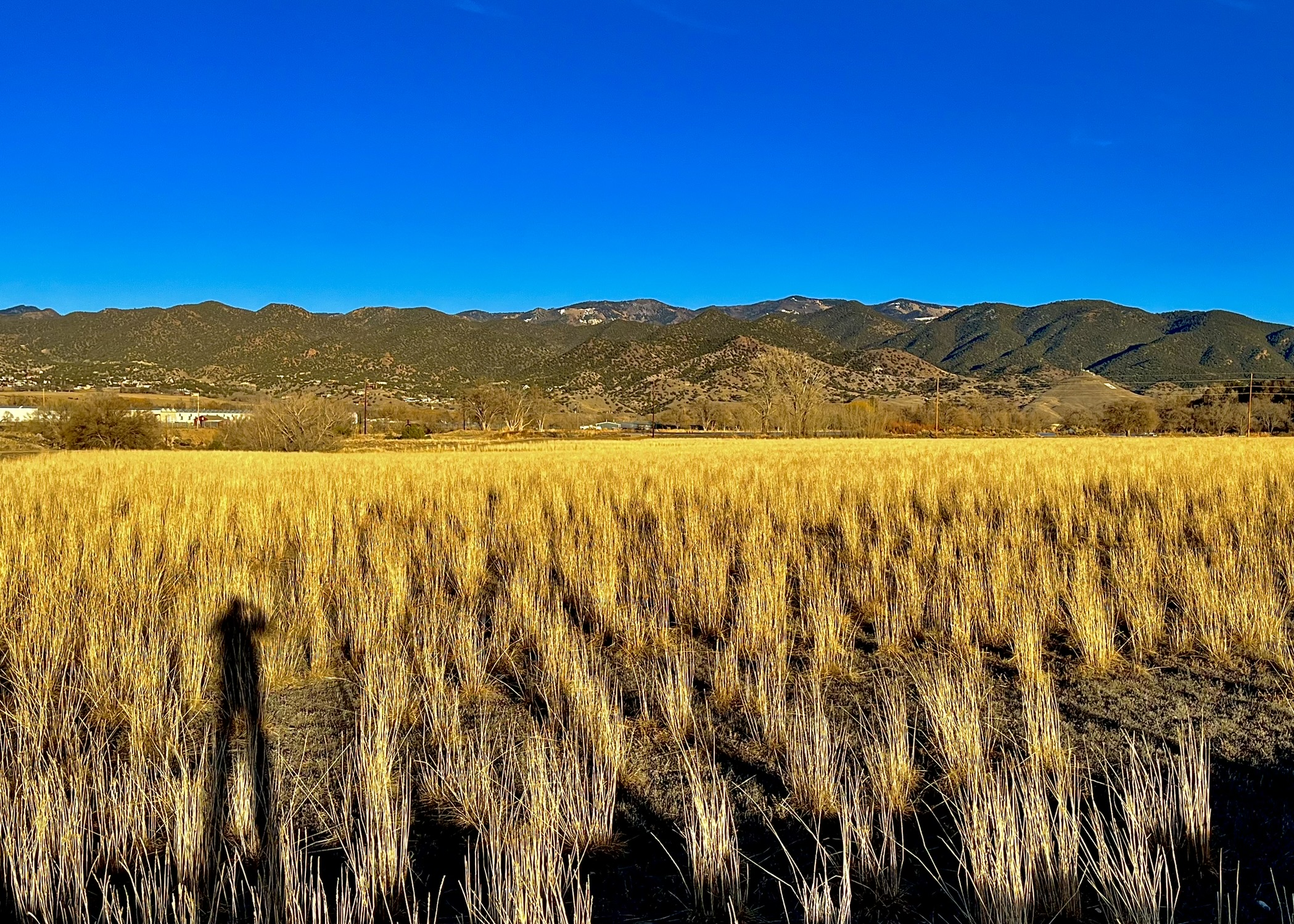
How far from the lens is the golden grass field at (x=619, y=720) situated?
98.0 inches

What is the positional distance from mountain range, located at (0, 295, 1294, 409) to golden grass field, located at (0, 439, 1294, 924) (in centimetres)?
7975

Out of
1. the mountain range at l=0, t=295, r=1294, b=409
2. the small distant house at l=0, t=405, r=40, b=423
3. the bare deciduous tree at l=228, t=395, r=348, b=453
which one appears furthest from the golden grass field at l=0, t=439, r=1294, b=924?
the mountain range at l=0, t=295, r=1294, b=409

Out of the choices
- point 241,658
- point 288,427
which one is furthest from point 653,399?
point 241,658

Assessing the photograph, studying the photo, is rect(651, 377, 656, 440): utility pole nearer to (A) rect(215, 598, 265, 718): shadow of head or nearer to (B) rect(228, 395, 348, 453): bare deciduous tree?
(B) rect(228, 395, 348, 453): bare deciduous tree

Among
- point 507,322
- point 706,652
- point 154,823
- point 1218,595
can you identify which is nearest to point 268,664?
point 154,823

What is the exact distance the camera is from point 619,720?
358cm

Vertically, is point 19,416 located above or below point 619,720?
above

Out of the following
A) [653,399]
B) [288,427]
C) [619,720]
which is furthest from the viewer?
[653,399]

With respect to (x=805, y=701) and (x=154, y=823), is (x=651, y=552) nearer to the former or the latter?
(x=805, y=701)

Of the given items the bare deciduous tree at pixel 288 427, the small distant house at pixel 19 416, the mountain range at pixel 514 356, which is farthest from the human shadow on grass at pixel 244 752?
the mountain range at pixel 514 356

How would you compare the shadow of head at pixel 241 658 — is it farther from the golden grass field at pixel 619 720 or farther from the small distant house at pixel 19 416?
the small distant house at pixel 19 416

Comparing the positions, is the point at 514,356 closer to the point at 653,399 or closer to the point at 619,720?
the point at 653,399

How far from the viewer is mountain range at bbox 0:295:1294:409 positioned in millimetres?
100000

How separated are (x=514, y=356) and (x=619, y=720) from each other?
11886 cm
